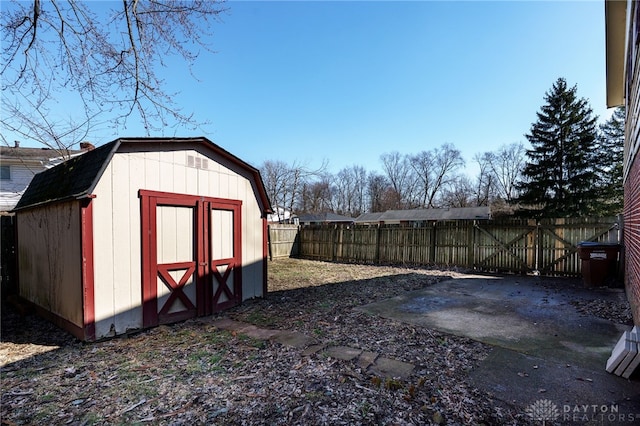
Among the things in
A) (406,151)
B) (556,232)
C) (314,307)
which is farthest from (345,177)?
(314,307)

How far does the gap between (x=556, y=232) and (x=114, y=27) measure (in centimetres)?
1132

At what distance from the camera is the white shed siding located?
4008mm

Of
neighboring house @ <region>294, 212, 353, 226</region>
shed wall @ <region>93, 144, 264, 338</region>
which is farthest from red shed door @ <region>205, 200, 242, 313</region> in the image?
neighboring house @ <region>294, 212, 353, 226</region>

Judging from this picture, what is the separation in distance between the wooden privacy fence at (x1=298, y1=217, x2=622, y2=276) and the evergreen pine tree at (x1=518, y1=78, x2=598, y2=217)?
13243mm

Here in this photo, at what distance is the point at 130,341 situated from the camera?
13.1 ft

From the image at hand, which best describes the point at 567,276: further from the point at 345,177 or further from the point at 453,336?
the point at 345,177

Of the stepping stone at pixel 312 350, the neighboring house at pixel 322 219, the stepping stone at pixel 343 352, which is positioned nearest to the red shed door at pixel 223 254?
the stepping stone at pixel 312 350

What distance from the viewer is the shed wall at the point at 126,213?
13.1 feet

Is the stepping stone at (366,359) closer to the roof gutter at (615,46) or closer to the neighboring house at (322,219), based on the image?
the roof gutter at (615,46)

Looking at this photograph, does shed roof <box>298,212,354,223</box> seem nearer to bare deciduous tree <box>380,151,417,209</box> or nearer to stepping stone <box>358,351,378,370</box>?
bare deciduous tree <box>380,151,417,209</box>

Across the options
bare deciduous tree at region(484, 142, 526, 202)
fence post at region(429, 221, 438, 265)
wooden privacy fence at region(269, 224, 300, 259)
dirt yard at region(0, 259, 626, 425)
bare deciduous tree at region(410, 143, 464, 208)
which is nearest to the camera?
dirt yard at region(0, 259, 626, 425)

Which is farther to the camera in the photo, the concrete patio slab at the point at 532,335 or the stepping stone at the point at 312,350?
the stepping stone at the point at 312,350

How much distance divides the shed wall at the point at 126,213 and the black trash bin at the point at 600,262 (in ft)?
28.9

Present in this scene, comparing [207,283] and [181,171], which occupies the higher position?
[181,171]
